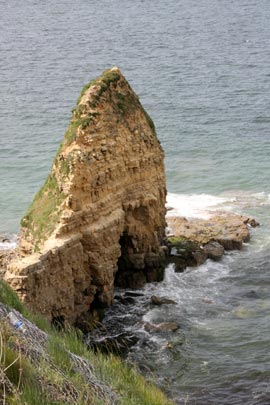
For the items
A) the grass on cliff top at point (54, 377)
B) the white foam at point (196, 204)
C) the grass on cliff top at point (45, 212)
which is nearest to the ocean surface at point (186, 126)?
the white foam at point (196, 204)

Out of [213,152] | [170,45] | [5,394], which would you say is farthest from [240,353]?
[170,45]

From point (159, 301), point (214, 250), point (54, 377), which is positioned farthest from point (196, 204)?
point (54, 377)

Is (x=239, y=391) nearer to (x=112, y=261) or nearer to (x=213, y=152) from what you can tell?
(x=112, y=261)

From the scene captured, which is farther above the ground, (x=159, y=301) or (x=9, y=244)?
(x=9, y=244)

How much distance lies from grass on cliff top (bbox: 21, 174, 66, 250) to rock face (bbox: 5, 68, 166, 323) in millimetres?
34

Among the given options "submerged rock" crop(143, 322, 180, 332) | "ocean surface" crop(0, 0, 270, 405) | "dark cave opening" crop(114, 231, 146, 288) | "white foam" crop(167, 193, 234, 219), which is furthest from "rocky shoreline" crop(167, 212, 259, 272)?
"submerged rock" crop(143, 322, 180, 332)

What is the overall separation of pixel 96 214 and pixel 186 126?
26451 millimetres

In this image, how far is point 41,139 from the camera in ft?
162

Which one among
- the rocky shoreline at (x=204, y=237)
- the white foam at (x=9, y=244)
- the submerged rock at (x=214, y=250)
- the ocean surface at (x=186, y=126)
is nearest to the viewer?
the ocean surface at (x=186, y=126)

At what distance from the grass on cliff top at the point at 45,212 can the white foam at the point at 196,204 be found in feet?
36.7

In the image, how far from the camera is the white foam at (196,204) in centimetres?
3678

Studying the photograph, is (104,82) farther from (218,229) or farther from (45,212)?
(218,229)

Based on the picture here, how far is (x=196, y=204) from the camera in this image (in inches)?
1512

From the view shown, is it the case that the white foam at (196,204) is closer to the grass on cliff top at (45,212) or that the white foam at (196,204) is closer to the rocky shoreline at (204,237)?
the rocky shoreline at (204,237)
